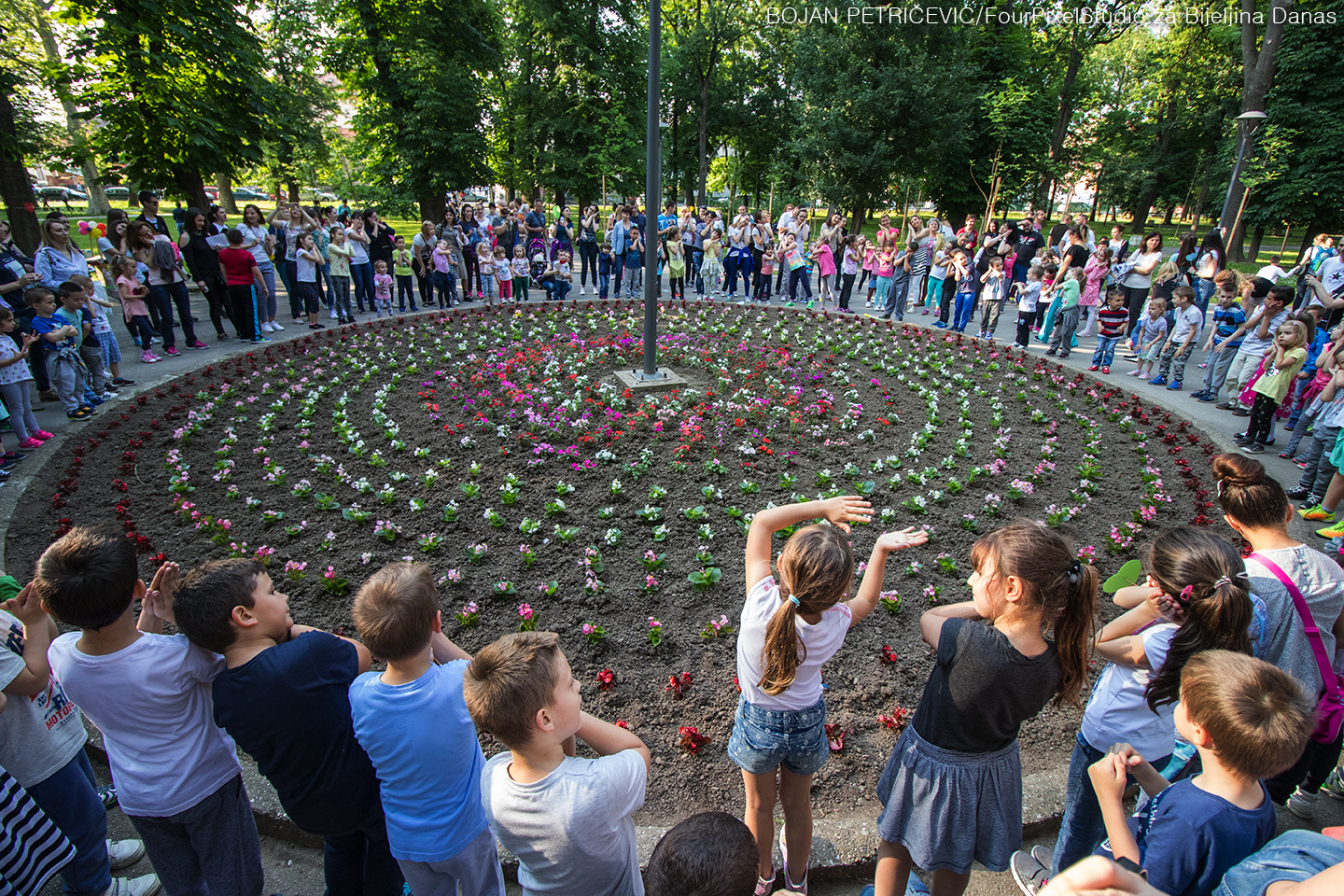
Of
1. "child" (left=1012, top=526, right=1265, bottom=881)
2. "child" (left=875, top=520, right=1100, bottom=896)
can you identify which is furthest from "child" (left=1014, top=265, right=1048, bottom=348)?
"child" (left=875, top=520, right=1100, bottom=896)

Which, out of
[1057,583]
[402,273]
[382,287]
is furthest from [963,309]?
[1057,583]

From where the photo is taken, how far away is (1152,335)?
415 inches

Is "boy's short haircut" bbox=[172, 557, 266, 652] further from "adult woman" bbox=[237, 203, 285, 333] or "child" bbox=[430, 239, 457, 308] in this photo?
"child" bbox=[430, 239, 457, 308]

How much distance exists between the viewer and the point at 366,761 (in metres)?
2.38

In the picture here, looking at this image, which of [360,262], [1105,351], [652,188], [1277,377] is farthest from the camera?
[360,262]

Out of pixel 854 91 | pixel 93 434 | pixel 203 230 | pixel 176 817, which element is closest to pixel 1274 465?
pixel 176 817

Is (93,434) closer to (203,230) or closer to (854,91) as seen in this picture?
(203,230)

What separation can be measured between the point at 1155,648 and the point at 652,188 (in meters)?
6.96

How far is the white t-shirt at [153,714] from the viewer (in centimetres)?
223

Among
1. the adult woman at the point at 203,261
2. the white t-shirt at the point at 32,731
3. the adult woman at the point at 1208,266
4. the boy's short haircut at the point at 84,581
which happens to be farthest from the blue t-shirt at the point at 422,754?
the adult woman at the point at 1208,266

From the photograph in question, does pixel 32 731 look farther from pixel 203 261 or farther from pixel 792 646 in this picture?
pixel 203 261

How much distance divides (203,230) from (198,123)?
392cm

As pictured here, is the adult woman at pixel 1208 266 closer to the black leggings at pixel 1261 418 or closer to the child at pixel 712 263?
the black leggings at pixel 1261 418

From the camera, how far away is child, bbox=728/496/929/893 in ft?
7.49
